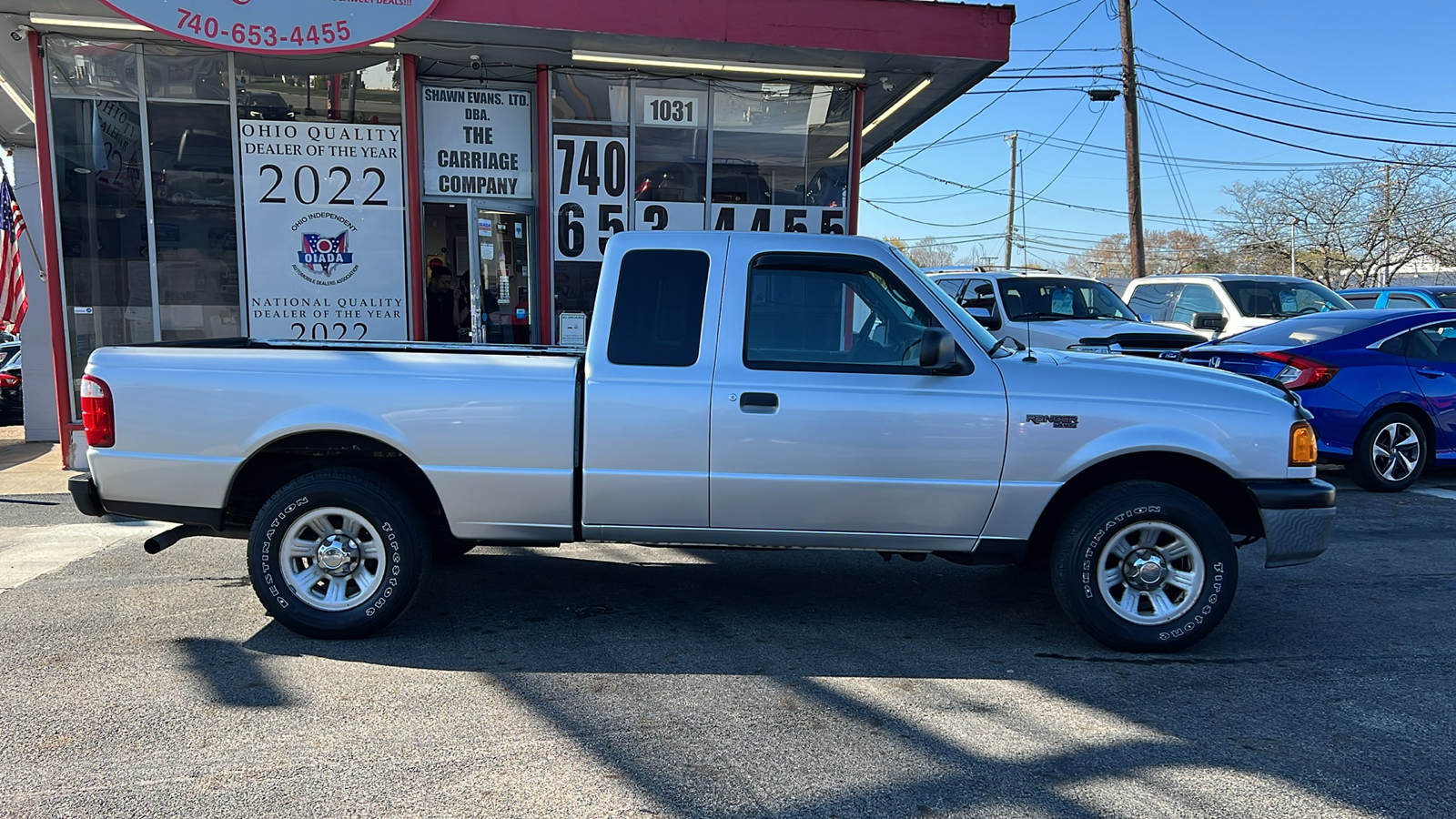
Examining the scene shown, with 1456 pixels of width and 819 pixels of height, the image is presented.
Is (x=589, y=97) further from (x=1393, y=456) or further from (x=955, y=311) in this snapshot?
(x=1393, y=456)

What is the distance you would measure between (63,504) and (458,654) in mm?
5683

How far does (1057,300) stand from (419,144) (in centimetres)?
775

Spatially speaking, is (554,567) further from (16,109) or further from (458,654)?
(16,109)

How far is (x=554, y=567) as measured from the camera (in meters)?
6.43

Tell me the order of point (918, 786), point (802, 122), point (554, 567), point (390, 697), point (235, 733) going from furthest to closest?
1. point (802, 122)
2. point (554, 567)
3. point (390, 697)
4. point (235, 733)
5. point (918, 786)

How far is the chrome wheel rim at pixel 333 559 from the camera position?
4.87 metres

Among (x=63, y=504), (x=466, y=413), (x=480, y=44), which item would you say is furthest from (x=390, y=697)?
(x=480, y=44)

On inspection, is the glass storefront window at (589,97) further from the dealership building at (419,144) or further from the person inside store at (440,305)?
the person inside store at (440,305)

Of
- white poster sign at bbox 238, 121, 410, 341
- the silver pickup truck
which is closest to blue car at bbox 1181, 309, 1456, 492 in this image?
the silver pickup truck

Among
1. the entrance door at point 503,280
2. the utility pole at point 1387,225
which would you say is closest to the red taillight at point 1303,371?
the entrance door at point 503,280

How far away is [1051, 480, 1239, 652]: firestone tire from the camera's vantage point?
4758mm

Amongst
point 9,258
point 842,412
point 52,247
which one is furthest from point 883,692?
point 9,258

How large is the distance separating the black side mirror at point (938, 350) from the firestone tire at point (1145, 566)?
98 cm

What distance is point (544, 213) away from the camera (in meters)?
11.1
